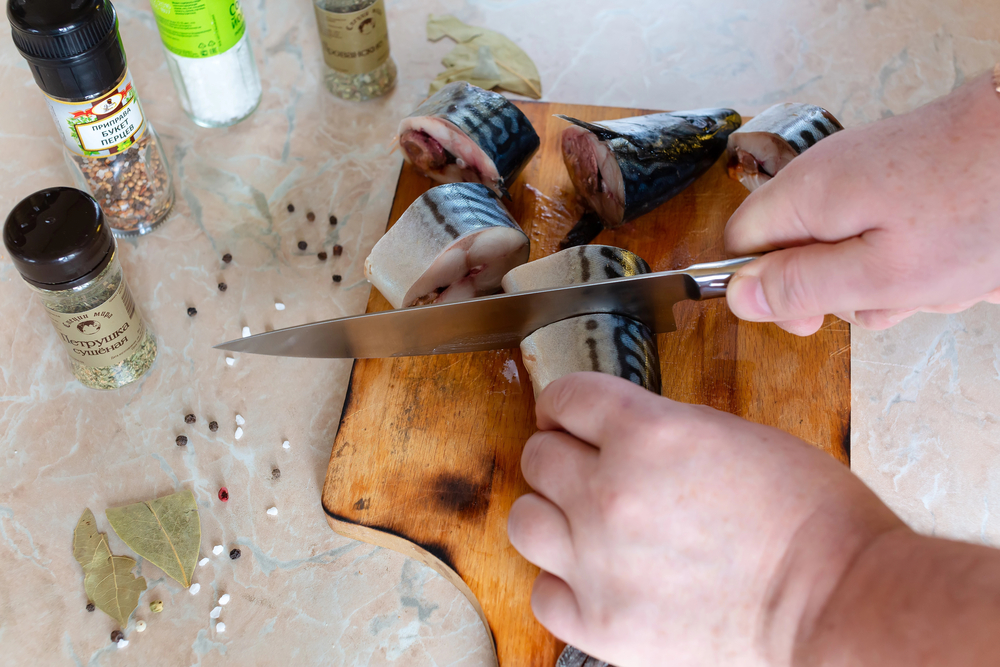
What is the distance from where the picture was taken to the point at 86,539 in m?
1.56

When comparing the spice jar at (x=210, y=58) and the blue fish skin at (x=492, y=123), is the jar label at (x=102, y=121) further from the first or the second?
the blue fish skin at (x=492, y=123)

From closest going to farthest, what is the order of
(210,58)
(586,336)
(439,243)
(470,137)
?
(586,336) → (439,243) → (470,137) → (210,58)

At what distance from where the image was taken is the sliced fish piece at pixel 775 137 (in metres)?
1.80

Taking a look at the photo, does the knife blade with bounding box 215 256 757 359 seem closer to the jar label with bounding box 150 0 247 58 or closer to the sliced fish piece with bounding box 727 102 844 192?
the sliced fish piece with bounding box 727 102 844 192

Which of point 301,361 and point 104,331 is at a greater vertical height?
point 104,331

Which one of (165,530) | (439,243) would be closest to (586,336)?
(439,243)

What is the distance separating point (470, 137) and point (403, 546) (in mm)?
973

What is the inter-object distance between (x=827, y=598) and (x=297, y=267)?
4.92ft

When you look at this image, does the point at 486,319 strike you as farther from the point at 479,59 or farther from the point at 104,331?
the point at 479,59

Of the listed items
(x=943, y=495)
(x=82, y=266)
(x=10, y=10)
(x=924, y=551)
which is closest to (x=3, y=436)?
(x=82, y=266)

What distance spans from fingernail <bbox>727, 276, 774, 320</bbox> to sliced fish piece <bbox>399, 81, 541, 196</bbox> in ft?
2.27

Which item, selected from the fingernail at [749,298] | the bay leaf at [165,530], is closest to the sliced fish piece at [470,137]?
the fingernail at [749,298]

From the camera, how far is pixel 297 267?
197 cm

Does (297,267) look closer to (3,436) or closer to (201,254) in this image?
(201,254)
